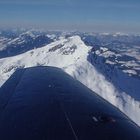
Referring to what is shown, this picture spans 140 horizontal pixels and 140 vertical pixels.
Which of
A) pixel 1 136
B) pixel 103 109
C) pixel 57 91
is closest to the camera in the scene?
pixel 1 136

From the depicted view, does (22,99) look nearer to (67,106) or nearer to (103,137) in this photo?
(67,106)

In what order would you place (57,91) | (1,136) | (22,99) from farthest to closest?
(57,91), (22,99), (1,136)

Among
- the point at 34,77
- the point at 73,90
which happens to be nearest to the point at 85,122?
the point at 73,90

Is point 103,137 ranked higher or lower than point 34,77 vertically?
higher

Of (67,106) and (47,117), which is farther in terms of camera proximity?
(67,106)

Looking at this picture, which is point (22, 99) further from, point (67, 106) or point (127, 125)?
point (127, 125)

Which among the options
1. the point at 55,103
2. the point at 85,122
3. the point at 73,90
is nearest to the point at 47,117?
the point at 85,122
